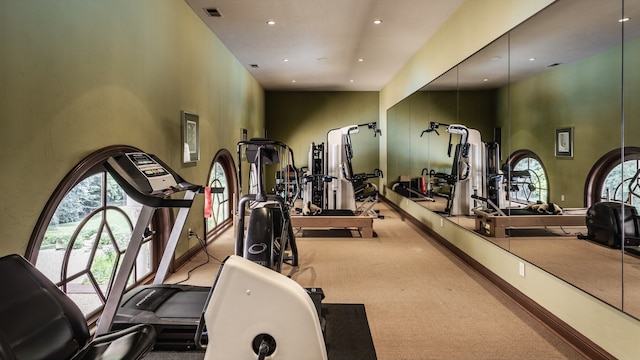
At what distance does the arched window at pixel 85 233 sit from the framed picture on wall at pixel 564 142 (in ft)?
10.5

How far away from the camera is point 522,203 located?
3.16m

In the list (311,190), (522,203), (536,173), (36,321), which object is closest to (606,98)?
(536,173)

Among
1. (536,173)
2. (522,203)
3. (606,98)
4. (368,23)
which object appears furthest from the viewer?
(368,23)

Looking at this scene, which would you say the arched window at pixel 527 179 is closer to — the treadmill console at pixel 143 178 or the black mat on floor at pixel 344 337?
the black mat on floor at pixel 344 337

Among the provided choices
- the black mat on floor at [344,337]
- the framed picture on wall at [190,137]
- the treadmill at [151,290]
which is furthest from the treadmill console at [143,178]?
the framed picture on wall at [190,137]

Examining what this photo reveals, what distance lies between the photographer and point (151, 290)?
2865 mm

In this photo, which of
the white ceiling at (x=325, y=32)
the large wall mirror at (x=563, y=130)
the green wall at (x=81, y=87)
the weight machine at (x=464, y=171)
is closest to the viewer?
the green wall at (x=81, y=87)

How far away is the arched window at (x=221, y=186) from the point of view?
18.8 feet

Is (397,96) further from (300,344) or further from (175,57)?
(300,344)

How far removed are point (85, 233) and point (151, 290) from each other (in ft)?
2.08

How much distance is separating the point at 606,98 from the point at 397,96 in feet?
20.7

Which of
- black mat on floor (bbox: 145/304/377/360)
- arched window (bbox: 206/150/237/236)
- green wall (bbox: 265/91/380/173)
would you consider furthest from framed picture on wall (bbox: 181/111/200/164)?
green wall (bbox: 265/91/380/173)

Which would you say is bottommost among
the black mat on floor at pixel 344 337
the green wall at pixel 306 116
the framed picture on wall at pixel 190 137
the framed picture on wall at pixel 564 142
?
the black mat on floor at pixel 344 337

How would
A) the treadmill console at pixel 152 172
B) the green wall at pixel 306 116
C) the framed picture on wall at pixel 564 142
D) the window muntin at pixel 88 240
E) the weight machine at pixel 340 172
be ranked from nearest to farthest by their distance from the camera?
the treadmill console at pixel 152 172 < the window muntin at pixel 88 240 < the framed picture on wall at pixel 564 142 < the weight machine at pixel 340 172 < the green wall at pixel 306 116
